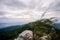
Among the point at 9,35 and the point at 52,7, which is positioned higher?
the point at 52,7

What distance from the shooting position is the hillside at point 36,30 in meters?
2.07

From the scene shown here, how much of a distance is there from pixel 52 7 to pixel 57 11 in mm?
91

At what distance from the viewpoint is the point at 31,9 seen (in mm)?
2125

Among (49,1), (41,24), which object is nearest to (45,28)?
(41,24)

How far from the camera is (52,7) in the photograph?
85.1 inches

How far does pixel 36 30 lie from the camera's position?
2.09 meters

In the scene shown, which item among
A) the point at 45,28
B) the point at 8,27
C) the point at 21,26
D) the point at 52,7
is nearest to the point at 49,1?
the point at 52,7

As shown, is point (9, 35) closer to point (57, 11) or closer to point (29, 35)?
point (29, 35)

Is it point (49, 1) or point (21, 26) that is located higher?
point (49, 1)

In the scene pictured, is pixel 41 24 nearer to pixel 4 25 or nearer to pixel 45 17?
pixel 45 17

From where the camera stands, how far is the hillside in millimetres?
2072

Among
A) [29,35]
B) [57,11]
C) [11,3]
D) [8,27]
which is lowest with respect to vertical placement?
[29,35]

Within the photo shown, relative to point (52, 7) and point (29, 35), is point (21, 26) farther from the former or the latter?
point (52, 7)

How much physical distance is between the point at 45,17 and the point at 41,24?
112 mm
